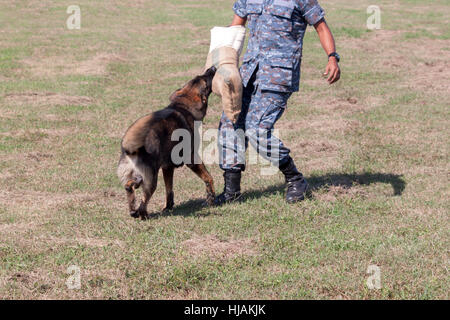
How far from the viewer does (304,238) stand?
5.54 metres

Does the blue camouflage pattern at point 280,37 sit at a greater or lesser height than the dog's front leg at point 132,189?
greater

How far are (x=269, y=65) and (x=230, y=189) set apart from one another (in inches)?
58.1

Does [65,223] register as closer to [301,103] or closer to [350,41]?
[301,103]

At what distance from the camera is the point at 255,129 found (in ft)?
20.9

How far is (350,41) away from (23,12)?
1379 centimetres

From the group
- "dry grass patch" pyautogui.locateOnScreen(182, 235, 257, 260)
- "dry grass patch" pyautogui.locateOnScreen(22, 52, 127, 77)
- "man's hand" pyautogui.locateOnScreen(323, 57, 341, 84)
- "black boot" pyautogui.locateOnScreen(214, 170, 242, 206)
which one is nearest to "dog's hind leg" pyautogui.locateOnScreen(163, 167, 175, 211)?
"black boot" pyautogui.locateOnScreen(214, 170, 242, 206)

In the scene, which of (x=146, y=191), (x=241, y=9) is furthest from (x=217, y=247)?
(x=241, y=9)

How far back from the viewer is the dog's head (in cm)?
662

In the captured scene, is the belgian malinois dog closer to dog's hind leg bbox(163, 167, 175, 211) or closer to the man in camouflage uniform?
dog's hind leg bbox(163, 167, 175, 211)

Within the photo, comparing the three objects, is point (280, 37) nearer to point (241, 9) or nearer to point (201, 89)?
point (241, 9)

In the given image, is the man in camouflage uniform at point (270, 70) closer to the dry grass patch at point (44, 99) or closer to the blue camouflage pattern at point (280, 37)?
the blue camouflage pattern at point (280, 37)

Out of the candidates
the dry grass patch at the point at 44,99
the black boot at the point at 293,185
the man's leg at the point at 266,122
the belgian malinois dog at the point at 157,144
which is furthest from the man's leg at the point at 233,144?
the dry grass patch at the point at 44,99

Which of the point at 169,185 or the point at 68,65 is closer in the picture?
the point at 169,185

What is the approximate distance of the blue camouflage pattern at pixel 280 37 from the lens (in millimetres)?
6156
